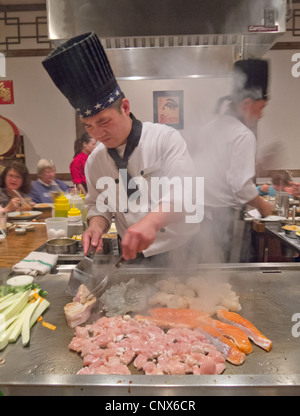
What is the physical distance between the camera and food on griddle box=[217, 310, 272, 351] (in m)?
1.38

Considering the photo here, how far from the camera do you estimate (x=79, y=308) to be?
1588mm

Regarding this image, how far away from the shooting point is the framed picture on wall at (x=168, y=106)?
335cm

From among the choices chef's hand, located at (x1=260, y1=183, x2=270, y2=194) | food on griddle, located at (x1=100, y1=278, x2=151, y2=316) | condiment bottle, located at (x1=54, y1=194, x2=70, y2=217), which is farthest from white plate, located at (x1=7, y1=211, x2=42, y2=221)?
chef's hand, located at (x1=260, y1=183, x2=270, y2=194)

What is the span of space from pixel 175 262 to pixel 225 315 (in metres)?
0.71

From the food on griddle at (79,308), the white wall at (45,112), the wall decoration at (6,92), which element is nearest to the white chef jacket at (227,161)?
the food on griddle at (79,308)

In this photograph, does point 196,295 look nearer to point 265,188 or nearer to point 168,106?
point 168,106

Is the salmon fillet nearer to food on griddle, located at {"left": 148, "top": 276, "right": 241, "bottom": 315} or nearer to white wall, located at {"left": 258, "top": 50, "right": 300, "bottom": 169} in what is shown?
food on griddle, located at {"left": 148, "top": 276, "right": 241, "bottom": 315}

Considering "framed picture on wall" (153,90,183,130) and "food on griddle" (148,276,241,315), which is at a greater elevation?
"framed picture on wall" (153,90,183,130)

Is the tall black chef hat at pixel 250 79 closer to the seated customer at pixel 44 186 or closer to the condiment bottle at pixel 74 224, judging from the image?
the condiment bottle at pixel 74 224

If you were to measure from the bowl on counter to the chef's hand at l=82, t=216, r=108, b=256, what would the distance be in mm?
373

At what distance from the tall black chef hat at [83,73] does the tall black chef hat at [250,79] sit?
118 centimetres
